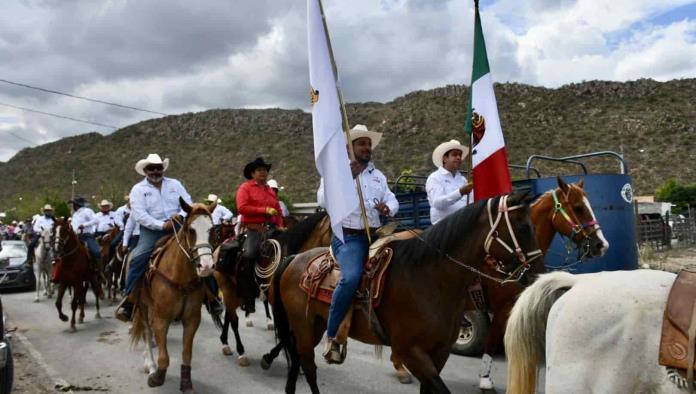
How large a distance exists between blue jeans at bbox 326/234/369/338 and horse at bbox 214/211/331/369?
2902 millimetres

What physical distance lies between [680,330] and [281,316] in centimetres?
407

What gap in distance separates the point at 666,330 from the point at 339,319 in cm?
271

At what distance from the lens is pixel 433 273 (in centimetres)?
427

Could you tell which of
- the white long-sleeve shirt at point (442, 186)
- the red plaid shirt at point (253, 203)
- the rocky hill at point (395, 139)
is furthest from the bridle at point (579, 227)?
the rocky hill at point (395, 139)

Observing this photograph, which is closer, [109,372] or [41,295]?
[109,372]

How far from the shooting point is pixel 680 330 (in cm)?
235

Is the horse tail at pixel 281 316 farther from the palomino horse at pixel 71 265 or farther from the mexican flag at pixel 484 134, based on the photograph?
the palomino horse at pixel 71 265

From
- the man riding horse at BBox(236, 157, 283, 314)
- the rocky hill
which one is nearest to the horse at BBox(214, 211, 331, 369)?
the man riding horse at BBox(236, 157, 283, 314)

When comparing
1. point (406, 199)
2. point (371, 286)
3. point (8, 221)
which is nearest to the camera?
point (371, 286)

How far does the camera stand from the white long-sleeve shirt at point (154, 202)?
697 cm

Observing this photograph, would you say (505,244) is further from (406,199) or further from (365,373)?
(406,199)

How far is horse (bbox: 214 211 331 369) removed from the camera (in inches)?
298

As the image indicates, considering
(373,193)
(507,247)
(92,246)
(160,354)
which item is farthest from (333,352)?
(92,246)

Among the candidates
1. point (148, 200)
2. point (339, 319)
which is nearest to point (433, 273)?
point (339, 319)
